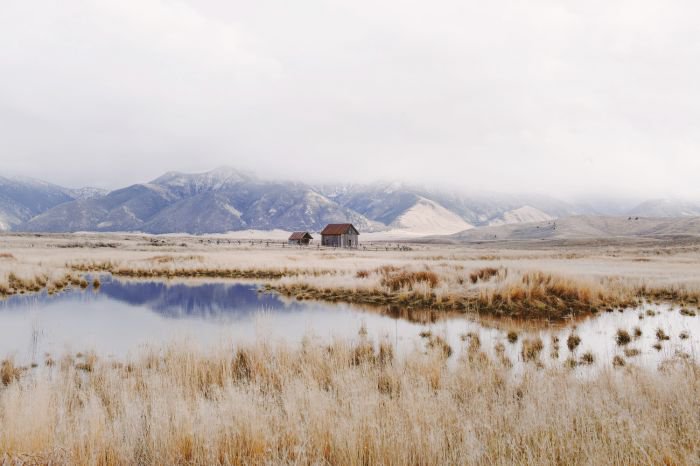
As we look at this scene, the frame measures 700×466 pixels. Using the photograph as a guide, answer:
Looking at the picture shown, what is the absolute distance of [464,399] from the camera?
20.8 feet

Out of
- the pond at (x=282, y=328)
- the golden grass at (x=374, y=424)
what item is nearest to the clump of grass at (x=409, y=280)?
the pond at (x=282, y=328)

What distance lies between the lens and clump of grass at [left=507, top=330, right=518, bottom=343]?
1256cm

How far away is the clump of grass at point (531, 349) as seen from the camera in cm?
1019

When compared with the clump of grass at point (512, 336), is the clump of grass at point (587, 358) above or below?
above

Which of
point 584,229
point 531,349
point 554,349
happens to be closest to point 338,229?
Result: point 554,349

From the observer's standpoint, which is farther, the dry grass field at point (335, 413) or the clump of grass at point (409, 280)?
the clump of grass at point (409, 280)

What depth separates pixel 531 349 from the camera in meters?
10.9

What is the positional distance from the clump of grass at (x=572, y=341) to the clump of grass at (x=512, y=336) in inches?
55.4

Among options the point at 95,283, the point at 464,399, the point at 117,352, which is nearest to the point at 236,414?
the point at 464,399

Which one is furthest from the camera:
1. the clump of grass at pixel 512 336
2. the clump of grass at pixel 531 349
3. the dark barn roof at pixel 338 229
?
the dark barn roof at pixel 338 229

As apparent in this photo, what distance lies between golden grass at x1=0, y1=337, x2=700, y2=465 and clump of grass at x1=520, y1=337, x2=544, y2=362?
266cm

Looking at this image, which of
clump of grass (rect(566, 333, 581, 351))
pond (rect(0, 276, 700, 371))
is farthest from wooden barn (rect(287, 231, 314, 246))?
clump of grass (rect(566, 333, 581, 351))

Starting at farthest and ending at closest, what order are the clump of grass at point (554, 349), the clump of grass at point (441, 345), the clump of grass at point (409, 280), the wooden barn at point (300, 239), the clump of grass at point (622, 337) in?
the wooden barn at point (300, 239), the clump of grass at point (409, 280), the clump of grass at point (622, 337), the clump of grass at point (441, 345), the clump of grass at point (554, 349)

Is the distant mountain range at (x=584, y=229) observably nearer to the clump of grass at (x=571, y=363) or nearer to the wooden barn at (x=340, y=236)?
the wooden barn at (x=340, y=236)
